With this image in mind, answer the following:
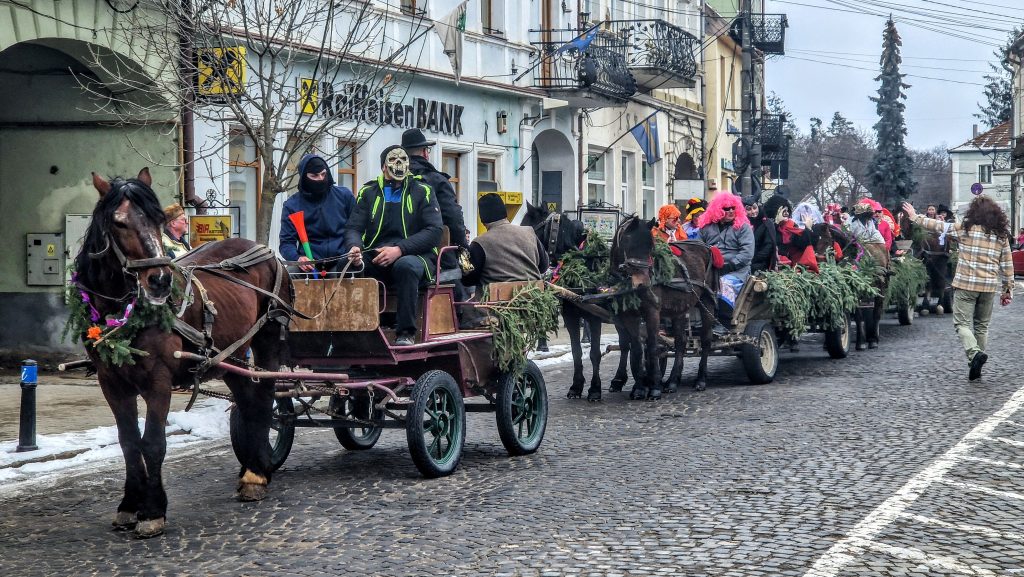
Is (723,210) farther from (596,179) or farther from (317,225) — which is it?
(596,179)

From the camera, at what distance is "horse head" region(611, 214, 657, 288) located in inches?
486

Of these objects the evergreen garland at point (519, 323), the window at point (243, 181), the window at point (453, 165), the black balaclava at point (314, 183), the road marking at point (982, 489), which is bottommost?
the road marking at point (982, 489)

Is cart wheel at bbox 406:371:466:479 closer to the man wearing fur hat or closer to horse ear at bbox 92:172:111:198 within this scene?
Result: the man wearing fur hat

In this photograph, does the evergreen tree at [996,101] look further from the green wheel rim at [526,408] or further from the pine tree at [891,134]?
the green wheel rim at [526,408]

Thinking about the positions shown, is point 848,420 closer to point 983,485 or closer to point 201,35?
point 983,485

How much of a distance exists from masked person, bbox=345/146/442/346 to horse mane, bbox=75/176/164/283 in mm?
1980

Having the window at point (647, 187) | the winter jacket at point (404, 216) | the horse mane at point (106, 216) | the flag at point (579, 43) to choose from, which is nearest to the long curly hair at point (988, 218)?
the winter jacket at point (404, 216)

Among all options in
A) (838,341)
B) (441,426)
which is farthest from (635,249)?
(838,341)

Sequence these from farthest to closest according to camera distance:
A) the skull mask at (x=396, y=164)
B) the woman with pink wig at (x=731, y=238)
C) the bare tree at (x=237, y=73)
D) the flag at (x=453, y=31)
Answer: the flag at (x=453, y=31), the woman with pink wig at (x=731, y=238), the bare tree at (x=237, y=73), the skull mask at (x=396, y=164)

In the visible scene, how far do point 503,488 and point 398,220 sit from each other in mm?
2023

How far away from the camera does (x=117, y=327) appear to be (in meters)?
6.77

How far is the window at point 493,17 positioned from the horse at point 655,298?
11.8 m

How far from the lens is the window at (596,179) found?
2991cm

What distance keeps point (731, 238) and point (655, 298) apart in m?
2.05
